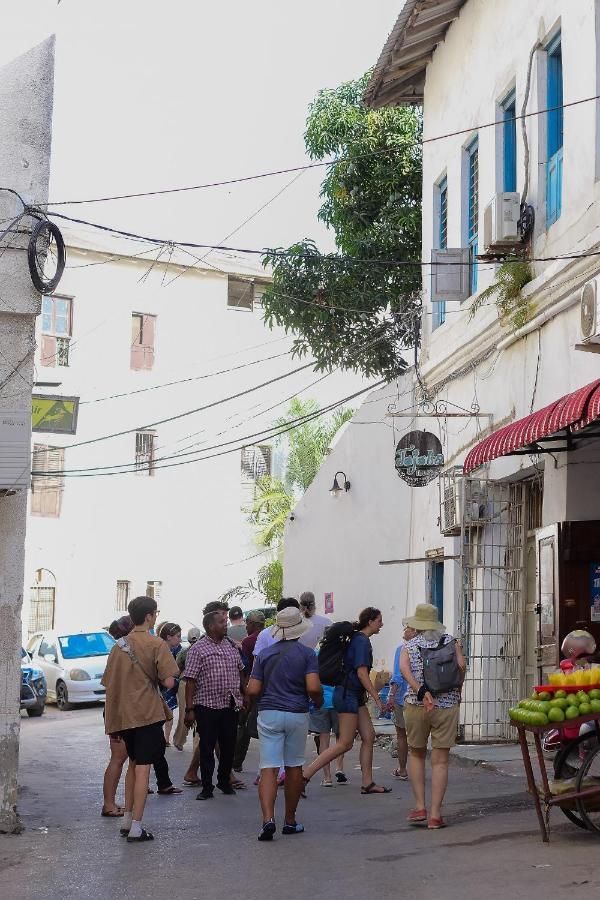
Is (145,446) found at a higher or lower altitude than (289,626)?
higher

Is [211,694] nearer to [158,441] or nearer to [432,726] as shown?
[432,726]

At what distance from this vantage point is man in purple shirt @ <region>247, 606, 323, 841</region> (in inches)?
373

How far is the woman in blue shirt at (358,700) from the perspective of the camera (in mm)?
11359

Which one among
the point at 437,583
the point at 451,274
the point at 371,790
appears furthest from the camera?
the point at 437,583

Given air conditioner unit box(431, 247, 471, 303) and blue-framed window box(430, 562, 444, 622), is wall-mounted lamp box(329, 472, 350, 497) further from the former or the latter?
air conditioner unit box(431, 247, 471, 303)

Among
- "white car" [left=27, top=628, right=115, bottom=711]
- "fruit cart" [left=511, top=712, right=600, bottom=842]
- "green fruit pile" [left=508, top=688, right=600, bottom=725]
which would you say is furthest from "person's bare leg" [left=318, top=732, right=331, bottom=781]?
"white car" [left=27, top=628, right=115, bottom=711]

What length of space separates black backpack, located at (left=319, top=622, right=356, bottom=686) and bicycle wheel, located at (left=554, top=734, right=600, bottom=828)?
10.5ft

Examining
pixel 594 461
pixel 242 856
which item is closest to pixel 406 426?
pixel 594 461

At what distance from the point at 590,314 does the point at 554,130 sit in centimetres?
378

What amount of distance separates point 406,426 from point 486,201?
538cm

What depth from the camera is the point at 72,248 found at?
3500cm

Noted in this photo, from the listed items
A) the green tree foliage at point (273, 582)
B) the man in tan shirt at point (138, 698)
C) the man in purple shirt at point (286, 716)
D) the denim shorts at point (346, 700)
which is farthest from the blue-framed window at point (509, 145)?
the green tree foliage at point (273, 582)

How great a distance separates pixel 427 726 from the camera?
32.1 ft

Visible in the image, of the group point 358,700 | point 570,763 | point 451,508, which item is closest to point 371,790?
point 358,700
